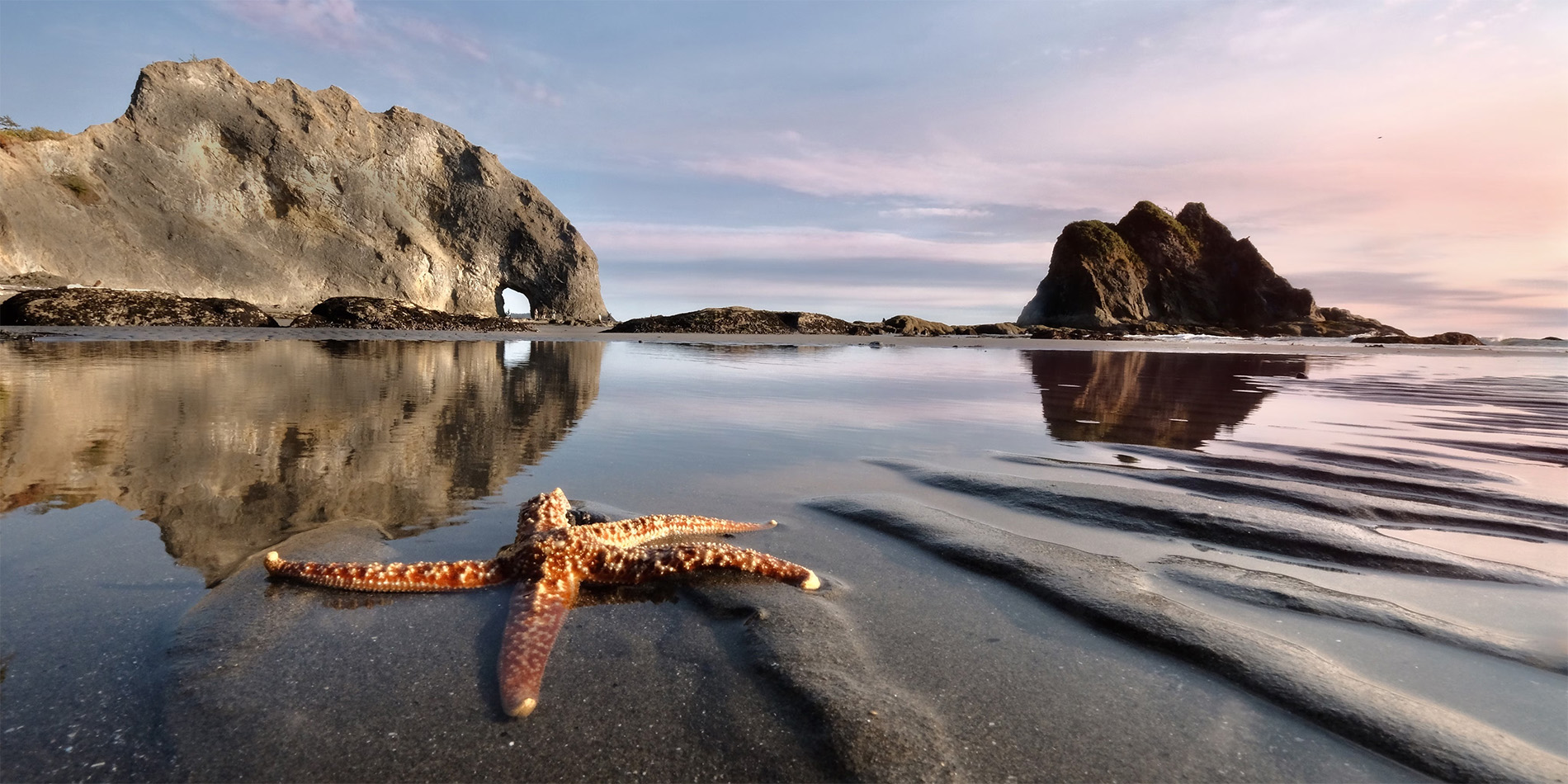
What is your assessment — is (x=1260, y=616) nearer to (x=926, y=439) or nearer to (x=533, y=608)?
(x=533, y=608)

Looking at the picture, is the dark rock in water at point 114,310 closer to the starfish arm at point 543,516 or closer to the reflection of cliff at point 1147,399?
the reflection of cliff at point 1147,399

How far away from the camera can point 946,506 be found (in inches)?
184

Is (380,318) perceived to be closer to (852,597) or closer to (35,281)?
(35,281)

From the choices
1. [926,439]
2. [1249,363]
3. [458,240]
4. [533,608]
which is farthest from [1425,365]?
[458,240]

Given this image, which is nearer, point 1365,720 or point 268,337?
point 1365,720

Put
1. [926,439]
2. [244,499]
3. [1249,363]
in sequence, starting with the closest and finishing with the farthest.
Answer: [244,499] < [926,439] < [1249,363]

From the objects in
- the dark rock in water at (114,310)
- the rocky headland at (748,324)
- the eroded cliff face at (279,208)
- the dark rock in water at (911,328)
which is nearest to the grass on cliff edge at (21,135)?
the eroded cliff face at (279,208)

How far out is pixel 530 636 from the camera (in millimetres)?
2555

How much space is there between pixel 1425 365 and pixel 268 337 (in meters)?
39.0

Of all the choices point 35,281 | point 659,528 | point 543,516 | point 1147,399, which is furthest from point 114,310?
point 1147,399

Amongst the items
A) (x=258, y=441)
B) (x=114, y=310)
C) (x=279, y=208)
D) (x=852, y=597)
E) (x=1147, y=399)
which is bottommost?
(x=852, y=597)

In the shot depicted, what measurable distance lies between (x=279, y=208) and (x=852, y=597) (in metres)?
72.2

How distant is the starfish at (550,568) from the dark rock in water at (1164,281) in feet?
336

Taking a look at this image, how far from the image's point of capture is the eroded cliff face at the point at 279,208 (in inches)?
1687
